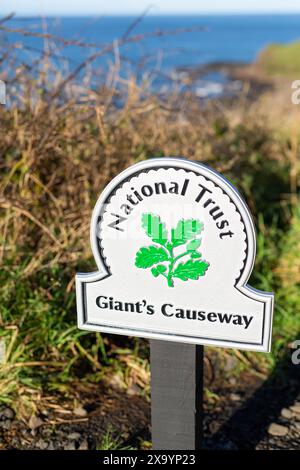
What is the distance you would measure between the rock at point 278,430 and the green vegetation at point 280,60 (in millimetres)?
32901

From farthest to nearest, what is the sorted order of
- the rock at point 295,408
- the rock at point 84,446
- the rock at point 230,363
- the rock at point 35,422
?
1. the rock at point 230,363
2. the rock at point 295,408
3. the rock at point 35,422
4. the rock at point 84,446

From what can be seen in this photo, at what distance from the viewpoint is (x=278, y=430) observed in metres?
2.77

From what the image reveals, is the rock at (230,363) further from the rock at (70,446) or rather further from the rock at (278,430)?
the rock at (70,446)

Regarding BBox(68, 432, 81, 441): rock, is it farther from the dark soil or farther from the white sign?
the white sign

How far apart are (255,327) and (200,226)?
0.37 metres

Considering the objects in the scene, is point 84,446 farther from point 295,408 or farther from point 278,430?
point 295,408

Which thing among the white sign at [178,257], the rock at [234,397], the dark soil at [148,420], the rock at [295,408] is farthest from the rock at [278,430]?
the white sign at [178,257]

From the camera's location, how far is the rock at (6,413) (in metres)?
2.74

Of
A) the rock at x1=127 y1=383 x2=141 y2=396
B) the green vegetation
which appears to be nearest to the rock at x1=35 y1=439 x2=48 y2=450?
the rock at x1=127 y1=383 x2=141 y2=396

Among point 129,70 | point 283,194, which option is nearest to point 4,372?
point 129,70

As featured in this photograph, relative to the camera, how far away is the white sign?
189 centimetres

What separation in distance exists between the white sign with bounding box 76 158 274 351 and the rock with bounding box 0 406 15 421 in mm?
975
